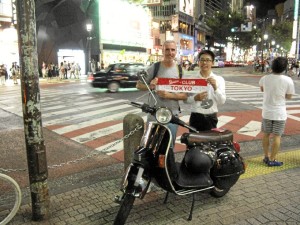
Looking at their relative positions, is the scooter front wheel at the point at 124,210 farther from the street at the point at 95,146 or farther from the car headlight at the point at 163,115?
the car headlight at the point at 163,115

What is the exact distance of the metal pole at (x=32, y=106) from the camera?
338cm

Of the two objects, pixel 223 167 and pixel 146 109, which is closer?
pixel 146 109

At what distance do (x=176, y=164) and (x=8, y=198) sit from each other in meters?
2.32

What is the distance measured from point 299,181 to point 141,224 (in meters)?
2.72

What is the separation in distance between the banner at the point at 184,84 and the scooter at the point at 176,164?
16.5 inches

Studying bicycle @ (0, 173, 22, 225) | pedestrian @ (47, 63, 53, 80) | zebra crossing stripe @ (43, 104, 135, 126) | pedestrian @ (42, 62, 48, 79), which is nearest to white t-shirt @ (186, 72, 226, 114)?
bicycle @ (0, 173, 22, 225)

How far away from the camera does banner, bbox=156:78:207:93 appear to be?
12.6 ft

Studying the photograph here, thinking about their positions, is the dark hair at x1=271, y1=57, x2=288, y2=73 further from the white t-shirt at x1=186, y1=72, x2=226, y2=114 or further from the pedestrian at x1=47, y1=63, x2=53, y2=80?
the pedestrian at x1=47, y1=63, x2=53, y2=80

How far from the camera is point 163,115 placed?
3438 mm

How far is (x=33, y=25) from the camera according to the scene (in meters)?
3.44

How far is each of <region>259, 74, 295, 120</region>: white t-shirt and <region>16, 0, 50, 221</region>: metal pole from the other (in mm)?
3653

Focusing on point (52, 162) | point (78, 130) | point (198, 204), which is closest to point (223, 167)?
point (198, 204)

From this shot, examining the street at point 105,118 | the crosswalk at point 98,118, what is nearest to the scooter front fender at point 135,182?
the crosswalk at point 98,118

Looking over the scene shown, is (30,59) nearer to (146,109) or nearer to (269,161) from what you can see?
(146,109)
